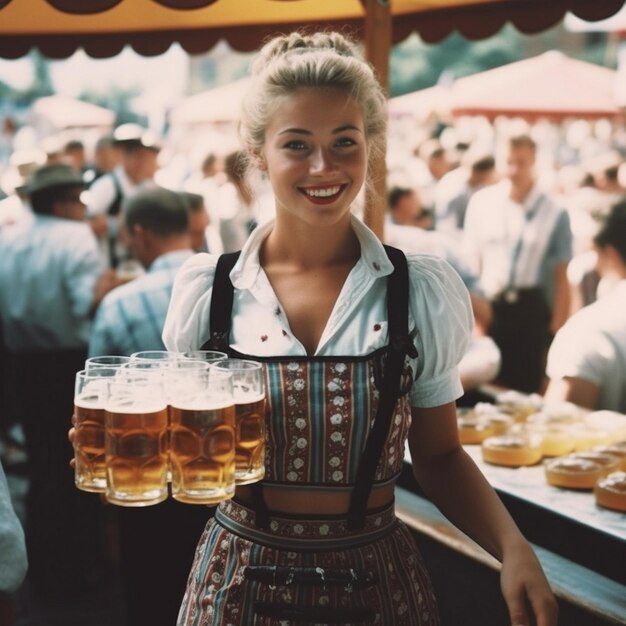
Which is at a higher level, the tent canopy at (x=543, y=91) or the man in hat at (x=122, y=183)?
the tent canopy at (x=543, y=91)

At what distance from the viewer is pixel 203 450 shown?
1.38m

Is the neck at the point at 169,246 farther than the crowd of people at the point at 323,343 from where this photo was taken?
Yes

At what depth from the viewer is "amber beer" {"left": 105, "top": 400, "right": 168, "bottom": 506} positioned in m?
1.37

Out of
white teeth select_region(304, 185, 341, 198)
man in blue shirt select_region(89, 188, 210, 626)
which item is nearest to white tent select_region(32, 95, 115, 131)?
man in blue shirt select_region(89, 188, 210, 626)

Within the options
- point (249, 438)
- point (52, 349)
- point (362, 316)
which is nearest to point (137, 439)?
point (249, 438)

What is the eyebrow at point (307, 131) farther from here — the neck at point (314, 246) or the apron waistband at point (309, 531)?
the apron waistband at point (309, 531)

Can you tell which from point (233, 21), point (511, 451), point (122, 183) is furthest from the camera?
point (122, 183)

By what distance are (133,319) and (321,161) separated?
176cm

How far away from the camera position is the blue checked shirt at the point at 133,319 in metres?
3.22

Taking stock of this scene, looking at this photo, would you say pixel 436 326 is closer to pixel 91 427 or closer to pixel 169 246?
pixel 91 427

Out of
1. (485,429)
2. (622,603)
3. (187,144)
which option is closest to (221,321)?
(622,603)

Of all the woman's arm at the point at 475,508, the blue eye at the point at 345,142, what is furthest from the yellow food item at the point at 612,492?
the blue eye at the point at 345,142

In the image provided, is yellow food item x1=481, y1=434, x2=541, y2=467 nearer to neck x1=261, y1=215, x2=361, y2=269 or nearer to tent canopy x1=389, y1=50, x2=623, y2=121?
neck x1=261, y1=215, x2=361, y2=269

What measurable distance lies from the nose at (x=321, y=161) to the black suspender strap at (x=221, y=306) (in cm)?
26
